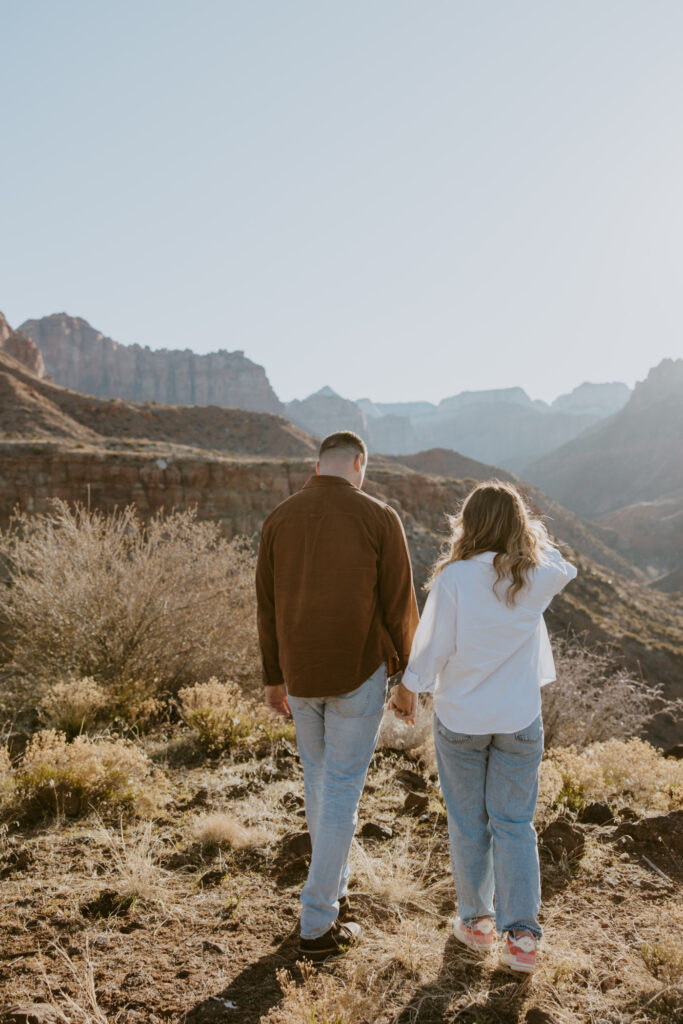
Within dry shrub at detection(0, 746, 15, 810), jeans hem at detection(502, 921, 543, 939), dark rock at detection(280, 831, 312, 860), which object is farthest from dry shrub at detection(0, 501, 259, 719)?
jeans hem at detection(502, 921, 543, 939)

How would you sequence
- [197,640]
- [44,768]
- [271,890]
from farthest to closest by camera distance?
1. [197,640]
2. [44,768]
3. [271,890]

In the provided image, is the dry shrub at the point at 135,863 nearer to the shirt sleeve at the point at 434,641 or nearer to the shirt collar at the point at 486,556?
the shirt sleeve at the point at 434,641

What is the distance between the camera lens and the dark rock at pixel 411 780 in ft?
13.7

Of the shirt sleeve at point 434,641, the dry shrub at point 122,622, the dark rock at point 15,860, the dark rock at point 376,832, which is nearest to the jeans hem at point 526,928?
the shirt sleeve at point 434,641

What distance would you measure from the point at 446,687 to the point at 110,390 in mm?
121971

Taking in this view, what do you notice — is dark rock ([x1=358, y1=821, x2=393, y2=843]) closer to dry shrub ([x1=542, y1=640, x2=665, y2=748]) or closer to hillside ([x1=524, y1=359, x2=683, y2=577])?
dry shrub ([x1=542, y1=640, x2=665, y2=748])

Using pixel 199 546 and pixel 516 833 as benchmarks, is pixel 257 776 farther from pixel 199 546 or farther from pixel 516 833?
pixel 199 546

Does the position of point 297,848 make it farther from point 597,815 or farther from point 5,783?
point 597,815

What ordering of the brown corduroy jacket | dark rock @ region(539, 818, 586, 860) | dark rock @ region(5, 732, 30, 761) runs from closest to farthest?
1. the brown corduroy jacket
2. dark rock @ region(539, 818, 586, 860)
3. dark rock @ region(5, 732, 30, 761)

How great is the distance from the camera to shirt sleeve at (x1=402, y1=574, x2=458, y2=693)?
218cm

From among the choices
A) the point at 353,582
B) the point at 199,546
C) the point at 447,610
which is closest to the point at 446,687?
the point at 447,610

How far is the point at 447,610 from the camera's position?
86.0 inches

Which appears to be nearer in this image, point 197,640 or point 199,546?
point 197,640

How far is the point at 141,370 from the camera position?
389 ft
